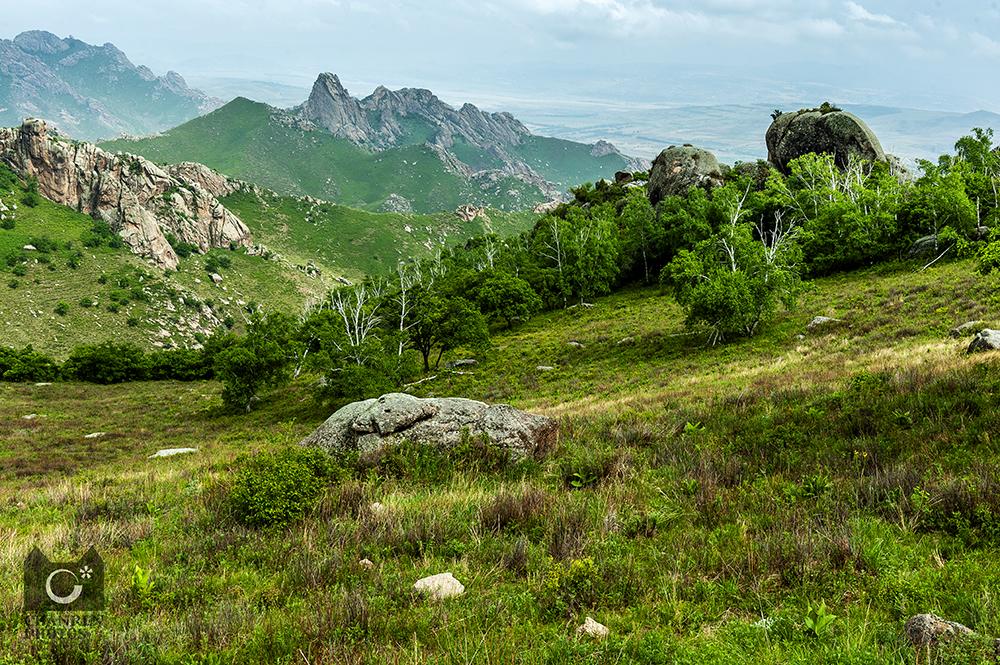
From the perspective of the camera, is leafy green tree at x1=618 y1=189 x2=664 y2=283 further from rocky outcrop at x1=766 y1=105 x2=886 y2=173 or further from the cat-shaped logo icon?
the cat-shaped logo icon

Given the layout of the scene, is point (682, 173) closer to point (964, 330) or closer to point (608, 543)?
point (964, 330)

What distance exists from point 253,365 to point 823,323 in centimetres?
4732

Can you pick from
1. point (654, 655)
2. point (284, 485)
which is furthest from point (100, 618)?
point (654, 655)

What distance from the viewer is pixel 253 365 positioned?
46.8m

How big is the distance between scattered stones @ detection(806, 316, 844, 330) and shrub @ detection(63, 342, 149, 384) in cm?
9044

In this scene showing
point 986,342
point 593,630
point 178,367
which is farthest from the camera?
point 178,367

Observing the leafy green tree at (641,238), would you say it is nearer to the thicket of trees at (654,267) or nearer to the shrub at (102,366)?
the thicket of trees at (654,267)

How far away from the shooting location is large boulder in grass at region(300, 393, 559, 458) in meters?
11.3

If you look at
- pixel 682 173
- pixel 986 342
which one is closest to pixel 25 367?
pixel 986 342

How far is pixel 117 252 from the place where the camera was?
15138cm

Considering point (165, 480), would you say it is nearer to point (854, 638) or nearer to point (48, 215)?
point (854, 638)

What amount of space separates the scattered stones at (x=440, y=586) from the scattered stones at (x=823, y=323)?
3777cm

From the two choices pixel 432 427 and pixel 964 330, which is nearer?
pixel 432 427

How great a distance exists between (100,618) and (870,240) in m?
69.1
